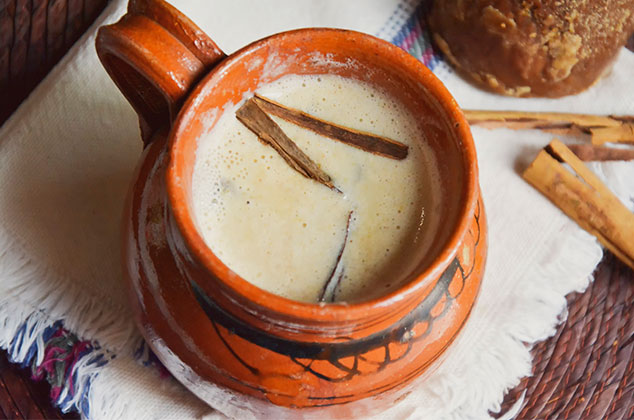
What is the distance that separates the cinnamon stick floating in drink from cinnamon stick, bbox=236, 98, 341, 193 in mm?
430

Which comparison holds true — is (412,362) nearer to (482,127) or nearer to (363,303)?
(363,303)

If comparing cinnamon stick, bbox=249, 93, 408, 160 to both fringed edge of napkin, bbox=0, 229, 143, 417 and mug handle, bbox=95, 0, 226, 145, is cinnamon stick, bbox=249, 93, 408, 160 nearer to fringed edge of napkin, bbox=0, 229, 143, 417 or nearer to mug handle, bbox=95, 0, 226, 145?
mug handle, bbox=95, 0, 226, 145

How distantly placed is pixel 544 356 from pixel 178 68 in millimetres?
662

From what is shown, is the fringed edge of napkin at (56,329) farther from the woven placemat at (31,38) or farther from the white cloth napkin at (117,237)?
the woven placemat at (31,38)

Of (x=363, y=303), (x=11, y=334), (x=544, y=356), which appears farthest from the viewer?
(x=544, y=356)

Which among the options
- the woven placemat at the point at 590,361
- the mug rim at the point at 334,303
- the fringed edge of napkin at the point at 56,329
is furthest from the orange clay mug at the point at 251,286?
the woven placemat at the point at 590,361

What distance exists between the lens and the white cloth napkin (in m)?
0.90

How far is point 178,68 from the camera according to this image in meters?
0.66

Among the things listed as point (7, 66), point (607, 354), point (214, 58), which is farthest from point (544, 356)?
point (7, 66)

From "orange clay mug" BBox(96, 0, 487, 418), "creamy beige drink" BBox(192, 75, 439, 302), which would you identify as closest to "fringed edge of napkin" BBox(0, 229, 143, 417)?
"orange clay mug" BBox(96, 0, 487, 418)

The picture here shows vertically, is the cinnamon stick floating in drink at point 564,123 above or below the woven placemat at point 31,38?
below

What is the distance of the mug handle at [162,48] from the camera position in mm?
644

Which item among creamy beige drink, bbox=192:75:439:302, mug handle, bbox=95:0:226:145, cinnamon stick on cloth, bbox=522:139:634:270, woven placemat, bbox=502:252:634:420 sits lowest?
woven placemat, bbox=502:252:634:420

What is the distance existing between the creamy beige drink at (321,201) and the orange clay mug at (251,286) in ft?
0.07
